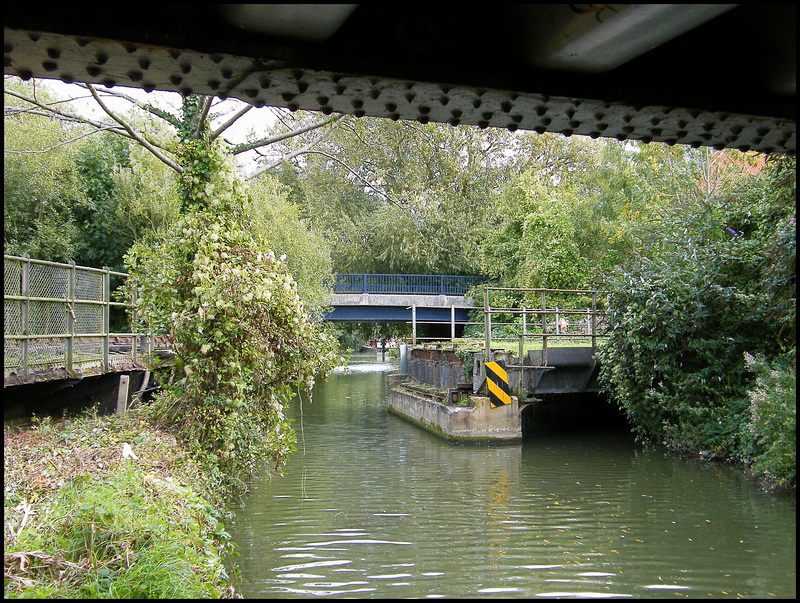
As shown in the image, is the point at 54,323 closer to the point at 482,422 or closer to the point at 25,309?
the point at 25,309

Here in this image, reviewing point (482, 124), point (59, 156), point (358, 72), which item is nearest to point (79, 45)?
point (358, 72)

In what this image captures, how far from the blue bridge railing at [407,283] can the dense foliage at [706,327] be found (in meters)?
23.3

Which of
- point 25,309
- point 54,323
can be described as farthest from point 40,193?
point 25,309

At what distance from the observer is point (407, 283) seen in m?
38.3

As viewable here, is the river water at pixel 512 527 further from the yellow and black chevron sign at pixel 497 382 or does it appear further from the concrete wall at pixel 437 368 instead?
the concrete wall at pixel 437 368

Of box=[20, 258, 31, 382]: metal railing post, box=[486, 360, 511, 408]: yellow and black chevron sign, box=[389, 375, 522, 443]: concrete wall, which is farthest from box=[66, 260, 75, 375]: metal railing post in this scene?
box=[486, 360, 511, 408]: yellow and black chevron sign

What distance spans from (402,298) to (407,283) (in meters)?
2.95

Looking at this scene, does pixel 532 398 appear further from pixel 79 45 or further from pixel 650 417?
pixel 79 45

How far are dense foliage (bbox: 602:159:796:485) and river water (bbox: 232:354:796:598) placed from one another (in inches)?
33.4

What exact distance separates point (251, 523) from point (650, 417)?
28.4 ft

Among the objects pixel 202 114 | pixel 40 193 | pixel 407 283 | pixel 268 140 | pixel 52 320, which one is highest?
pixel 40 193

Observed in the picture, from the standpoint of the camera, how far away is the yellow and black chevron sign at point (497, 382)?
→ 15.0m

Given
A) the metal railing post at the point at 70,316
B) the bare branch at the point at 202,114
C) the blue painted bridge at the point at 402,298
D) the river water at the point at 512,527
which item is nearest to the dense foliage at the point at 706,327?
the river water at the point at 512,527

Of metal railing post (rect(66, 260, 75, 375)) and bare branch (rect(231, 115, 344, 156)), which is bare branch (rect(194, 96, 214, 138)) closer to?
bare branch (rect(231, 115, 344, 156))
